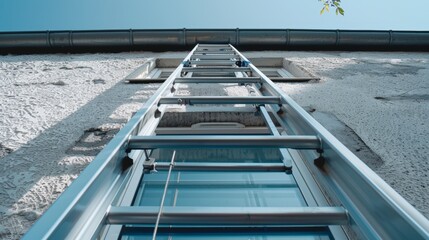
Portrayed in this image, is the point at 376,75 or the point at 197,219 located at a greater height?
the point at 376,75

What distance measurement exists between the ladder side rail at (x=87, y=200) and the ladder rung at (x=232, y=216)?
0.06 metres

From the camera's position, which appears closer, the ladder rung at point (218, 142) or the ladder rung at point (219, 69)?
the ladder rung at point (218, 142)

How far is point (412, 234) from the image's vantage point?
1.71 feet

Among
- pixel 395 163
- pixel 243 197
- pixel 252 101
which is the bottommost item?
pixel 243 197

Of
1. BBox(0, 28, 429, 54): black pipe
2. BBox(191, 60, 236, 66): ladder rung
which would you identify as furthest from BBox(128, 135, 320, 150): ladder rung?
BBox(0, 28, 429, 54): black pipe

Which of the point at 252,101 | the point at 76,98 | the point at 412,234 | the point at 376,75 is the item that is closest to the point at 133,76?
the point at 76,98

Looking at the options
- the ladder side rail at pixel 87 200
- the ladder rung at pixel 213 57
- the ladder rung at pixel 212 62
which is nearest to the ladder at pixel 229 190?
the ladder side rail at pixel 87 200

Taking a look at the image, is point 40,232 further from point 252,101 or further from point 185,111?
point 185,111

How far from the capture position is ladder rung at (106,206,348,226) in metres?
0.70

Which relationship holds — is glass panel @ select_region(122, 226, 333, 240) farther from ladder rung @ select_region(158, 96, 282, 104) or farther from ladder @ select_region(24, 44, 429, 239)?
ladder rung @ select_region(158, 96, 282, 104)

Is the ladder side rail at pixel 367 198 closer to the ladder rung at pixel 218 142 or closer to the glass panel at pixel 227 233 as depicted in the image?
the ladder rung at pixel 218 142

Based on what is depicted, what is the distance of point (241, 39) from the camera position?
3.79m

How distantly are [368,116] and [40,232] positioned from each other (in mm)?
1860

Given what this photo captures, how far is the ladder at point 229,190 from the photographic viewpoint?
0.62 metres
